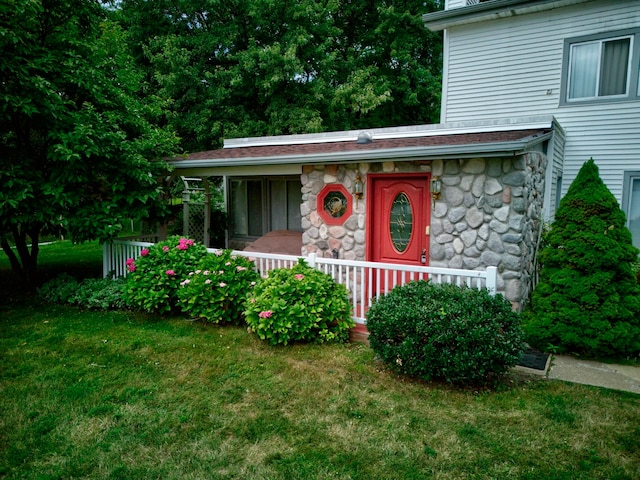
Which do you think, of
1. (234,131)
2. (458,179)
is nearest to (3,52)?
(458,179)

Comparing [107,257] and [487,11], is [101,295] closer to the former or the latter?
[107,257]

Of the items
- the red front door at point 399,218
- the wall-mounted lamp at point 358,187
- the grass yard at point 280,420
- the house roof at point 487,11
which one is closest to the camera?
the grass yard at point 280,420

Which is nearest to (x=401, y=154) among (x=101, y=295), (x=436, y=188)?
(x=436, y=188)

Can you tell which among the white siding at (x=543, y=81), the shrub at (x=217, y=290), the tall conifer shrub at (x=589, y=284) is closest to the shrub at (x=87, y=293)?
the shrub at (x=217, y=290)

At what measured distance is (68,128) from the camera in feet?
20.8

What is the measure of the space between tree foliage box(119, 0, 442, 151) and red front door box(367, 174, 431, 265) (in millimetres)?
8449

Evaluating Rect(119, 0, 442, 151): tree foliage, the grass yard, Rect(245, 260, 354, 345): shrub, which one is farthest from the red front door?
Rect(119, 0, 442, 151): tree foliage

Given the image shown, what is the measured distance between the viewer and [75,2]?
21.9ft

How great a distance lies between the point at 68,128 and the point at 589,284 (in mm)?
7251

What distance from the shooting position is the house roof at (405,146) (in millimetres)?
5184

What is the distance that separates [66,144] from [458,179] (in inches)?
216

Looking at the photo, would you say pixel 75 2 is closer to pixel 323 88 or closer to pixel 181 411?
pixel 181 411

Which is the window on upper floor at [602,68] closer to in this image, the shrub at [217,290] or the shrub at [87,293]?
the shrub at [217,290]

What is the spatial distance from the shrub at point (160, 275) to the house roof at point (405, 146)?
1947 mm
